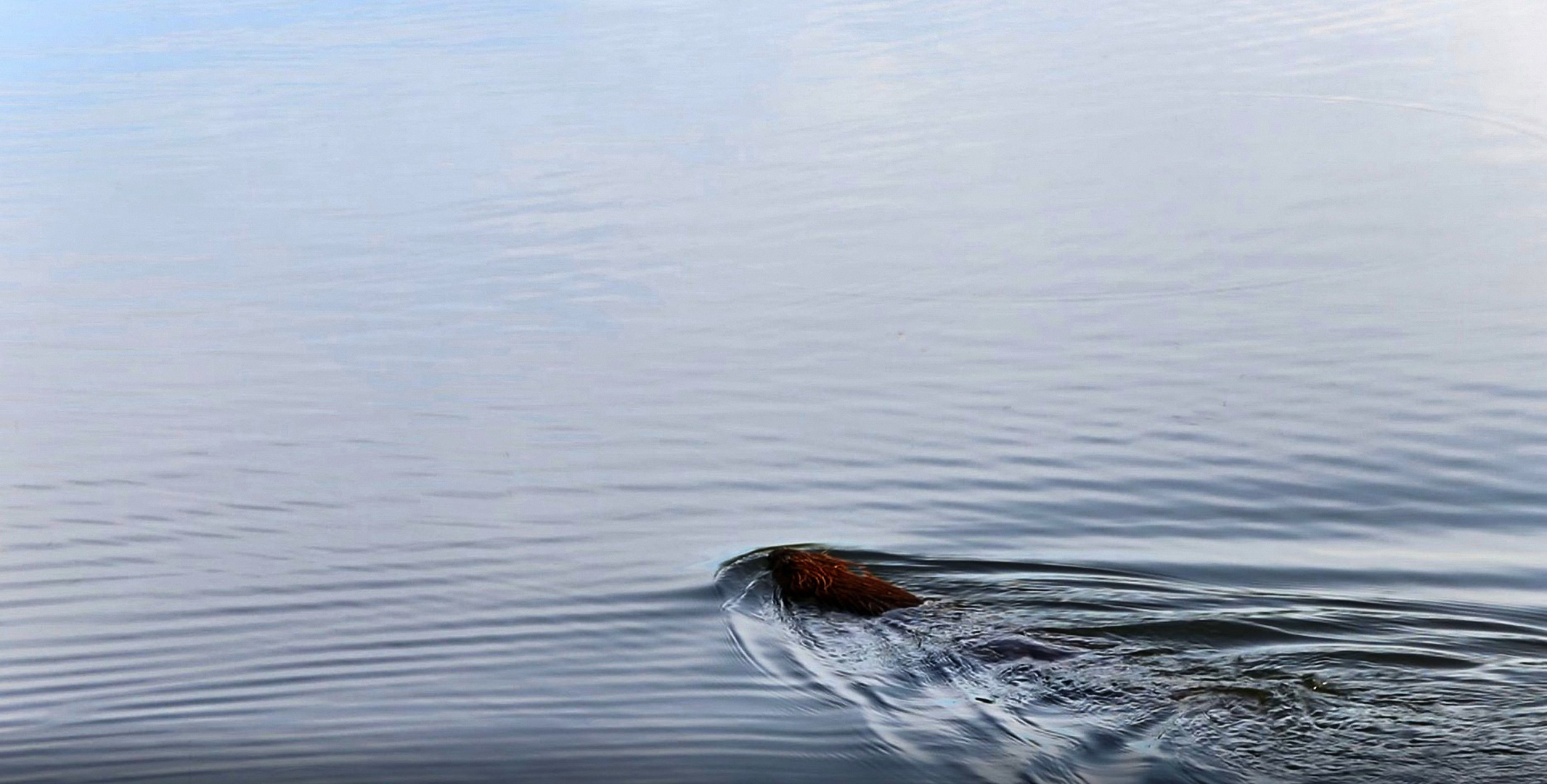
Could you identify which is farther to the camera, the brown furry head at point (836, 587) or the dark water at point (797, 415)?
the brown furry head at point (836, 587)

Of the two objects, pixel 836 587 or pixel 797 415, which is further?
pixel 797 415

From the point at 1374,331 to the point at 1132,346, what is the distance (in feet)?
4.51

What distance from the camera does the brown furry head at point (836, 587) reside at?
8039mm

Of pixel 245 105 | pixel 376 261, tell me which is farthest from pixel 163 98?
pixel 376 261

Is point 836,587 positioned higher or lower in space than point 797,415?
lower

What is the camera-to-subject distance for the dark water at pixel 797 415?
290 inches

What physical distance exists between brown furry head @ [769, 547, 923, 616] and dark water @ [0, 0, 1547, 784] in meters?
0.14

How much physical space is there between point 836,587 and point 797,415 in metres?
2.69

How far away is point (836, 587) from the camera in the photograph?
26.5ft

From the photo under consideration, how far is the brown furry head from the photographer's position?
316 inches

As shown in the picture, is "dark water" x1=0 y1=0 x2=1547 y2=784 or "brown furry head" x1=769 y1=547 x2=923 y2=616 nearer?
"dark water" x1=0 y1=0 x2=1547 y2=784

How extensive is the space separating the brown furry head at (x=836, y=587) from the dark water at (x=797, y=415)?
14 centimetres

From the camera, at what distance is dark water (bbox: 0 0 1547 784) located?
7.36 metres

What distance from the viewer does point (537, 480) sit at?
10141 millimetres
